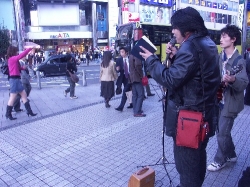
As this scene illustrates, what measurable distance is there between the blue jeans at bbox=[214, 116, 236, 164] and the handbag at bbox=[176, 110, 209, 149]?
4.11 feet

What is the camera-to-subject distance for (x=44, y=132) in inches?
207

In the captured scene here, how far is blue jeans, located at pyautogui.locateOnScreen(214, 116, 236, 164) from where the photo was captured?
3121mm

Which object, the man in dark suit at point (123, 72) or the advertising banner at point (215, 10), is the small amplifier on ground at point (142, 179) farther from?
the advertising banner at point (215, 10)

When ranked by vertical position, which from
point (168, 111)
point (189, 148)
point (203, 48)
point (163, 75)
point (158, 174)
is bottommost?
point (158, 174)

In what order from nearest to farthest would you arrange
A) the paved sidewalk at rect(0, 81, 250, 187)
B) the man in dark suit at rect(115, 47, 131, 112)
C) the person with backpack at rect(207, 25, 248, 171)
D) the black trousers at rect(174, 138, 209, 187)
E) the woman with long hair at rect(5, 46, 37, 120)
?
the black trousers at rect(174, 138, 209, 187), the person with backpack at rect(207, 25, 248, 171), the paved sidewalk at rect(0, 81, 250, 187), the woman with long hair at rect(5, 46, 37, 120), the man in dark suit at rect(115, 47, 131, 112)

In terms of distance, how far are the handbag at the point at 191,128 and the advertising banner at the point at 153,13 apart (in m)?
40.0

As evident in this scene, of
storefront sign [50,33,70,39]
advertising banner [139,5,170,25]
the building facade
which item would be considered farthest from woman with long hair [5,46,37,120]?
advertising banner [139,5,170,25]

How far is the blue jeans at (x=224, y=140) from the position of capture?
3.12 metres

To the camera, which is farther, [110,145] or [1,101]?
[1,101]

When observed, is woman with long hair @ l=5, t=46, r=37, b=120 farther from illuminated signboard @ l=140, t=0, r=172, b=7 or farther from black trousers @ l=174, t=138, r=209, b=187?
illuminated signboard @ l=140, t=0, r=172, b=7

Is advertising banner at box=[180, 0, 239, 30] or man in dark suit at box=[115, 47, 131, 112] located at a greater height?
advertising banner at box=[180, 0, 239, 30]

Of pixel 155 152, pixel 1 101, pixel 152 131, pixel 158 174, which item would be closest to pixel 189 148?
pixel 158 174

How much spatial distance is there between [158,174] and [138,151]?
2.76 feet

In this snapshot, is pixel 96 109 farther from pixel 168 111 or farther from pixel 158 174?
pixel 168 111
